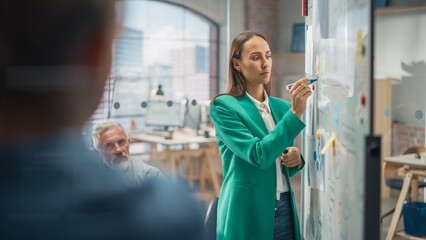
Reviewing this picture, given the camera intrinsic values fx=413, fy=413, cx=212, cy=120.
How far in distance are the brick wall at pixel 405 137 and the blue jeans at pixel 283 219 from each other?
3715mm

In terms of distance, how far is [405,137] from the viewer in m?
4.78

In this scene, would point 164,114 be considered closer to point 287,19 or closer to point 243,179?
point 287,19

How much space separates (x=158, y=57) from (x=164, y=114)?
3.21 ft

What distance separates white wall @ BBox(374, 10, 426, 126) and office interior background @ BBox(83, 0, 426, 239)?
1cm

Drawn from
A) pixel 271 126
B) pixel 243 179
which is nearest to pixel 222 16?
pixel 271 126

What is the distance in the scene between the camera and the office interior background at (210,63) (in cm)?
478

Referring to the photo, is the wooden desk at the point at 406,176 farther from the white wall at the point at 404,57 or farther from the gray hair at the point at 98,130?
the gray hair at the point at 98,130

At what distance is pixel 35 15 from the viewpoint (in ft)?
10.8

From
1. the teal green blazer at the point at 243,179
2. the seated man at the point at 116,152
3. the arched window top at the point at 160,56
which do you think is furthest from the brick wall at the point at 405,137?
the teal green blazer at the point at 243,179

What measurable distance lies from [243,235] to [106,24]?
2870 millimetres

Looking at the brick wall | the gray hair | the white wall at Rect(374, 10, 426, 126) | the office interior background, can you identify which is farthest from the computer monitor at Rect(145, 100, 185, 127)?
the brick wall

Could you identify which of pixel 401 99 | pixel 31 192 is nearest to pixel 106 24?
pixel 31 192

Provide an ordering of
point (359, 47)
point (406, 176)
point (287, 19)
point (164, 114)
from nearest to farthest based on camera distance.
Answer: point (359, 47) → point (406, 176) → point (164, 114) → point (287, 19)

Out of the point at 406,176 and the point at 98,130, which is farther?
the point at 98,130
